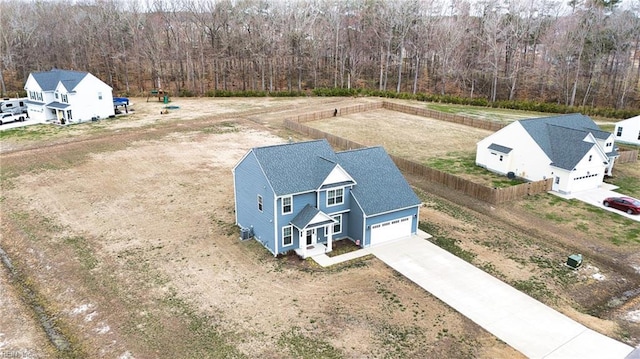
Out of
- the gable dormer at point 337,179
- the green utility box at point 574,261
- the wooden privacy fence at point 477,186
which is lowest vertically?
the green utility box at point 574,261

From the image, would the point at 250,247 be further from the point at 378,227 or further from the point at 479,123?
the point at 479,123

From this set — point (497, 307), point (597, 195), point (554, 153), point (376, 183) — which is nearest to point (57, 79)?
point (376, 183)

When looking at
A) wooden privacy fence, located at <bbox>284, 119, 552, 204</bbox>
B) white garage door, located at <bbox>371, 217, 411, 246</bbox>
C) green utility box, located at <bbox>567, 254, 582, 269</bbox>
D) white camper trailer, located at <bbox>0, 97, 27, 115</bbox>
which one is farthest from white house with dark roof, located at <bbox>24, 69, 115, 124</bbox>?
green utility box, located at <bbox>567, 254, 582, 269</bbox>

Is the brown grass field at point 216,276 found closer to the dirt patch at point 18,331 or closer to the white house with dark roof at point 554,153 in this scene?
the dirt patch at point 18,331

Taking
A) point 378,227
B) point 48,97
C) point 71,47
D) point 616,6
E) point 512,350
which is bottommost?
point 512,350

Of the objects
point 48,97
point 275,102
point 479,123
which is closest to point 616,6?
point 479,123

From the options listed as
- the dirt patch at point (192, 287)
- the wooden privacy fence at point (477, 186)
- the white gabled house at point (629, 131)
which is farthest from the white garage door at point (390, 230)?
the white gabled house at point (629, 131)

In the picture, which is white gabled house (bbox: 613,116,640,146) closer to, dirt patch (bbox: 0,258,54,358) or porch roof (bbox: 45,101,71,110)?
dirt patch (bbox: 0,258,54,358)
